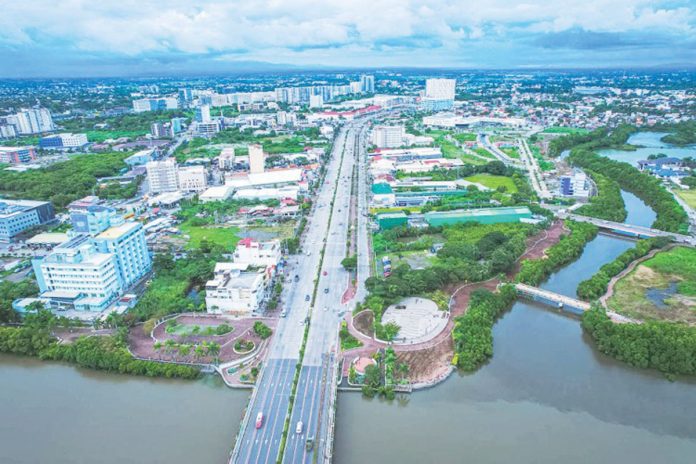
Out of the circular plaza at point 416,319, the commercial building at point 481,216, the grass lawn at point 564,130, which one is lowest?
the circular plaza at point 416,319

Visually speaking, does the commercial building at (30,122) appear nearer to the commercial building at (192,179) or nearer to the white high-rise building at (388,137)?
the commercial building at (192,179)

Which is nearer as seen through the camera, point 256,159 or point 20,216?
point 20,216

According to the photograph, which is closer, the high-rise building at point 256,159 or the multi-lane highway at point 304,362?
the multi-lane highway at point 304,362

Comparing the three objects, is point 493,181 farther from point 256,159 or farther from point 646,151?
point 646,151

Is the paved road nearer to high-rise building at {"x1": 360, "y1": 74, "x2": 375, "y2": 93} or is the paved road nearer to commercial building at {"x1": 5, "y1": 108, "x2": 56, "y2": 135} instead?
commercial building at {"x1": 5, "y1": 108, "x2": 56, "y2": 135}

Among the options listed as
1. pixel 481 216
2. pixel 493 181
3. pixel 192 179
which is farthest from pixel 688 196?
pixel 192 179

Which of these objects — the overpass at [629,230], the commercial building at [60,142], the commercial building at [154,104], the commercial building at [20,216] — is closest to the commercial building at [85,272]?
the commercial building at [20,216]
